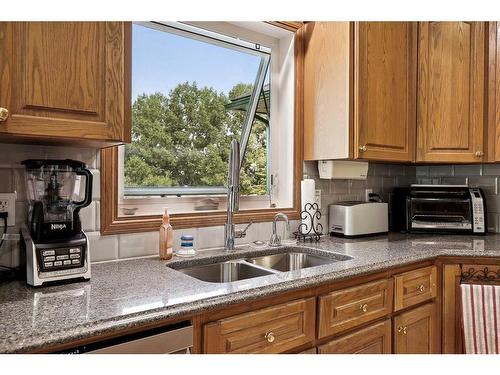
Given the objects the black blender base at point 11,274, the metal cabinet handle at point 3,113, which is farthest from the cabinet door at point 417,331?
the metal cabinet handle at point 3,113

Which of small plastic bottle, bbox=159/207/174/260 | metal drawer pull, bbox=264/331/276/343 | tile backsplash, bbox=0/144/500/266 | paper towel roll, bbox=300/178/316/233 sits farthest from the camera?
paper towel roll, bbox=300/178/316/233

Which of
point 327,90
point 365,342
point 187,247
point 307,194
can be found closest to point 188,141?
point 187,247

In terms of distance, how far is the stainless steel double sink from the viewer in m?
1.74

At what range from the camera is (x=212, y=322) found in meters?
1.21

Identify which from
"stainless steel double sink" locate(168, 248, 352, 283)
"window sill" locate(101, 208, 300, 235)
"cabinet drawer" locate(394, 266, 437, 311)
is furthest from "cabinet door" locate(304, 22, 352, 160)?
"cabinet drawer" locate(394, 266, 437, 311)

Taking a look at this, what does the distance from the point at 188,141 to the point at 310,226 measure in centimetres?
86

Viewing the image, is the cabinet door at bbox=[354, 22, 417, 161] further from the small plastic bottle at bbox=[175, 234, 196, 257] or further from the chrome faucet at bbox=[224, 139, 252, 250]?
the small plastic bottle at bbox=[175, 234, 196, 257]

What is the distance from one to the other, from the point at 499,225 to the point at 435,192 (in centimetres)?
55

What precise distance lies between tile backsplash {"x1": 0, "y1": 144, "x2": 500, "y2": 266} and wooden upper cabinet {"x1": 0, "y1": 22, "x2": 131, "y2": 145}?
0.85 feet

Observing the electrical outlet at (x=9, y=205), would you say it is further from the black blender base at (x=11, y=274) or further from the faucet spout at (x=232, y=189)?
the faucet spout at (x=232, y=189)

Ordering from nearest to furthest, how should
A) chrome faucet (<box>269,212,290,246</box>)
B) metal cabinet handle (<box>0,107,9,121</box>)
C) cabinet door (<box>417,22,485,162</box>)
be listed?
metal cabinet handle (<box>0,107,9,121</box>) < chrome faucet (<box>269,212,290,246</box>) < cabinet door (<box>417,22,485,162</box>)

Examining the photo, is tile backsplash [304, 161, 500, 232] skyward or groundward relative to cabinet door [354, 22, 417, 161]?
groundward

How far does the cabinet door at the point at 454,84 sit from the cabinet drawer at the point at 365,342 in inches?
49.7

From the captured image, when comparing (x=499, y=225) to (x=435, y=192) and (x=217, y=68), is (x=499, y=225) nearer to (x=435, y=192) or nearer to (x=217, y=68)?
(x=435, y=192)
